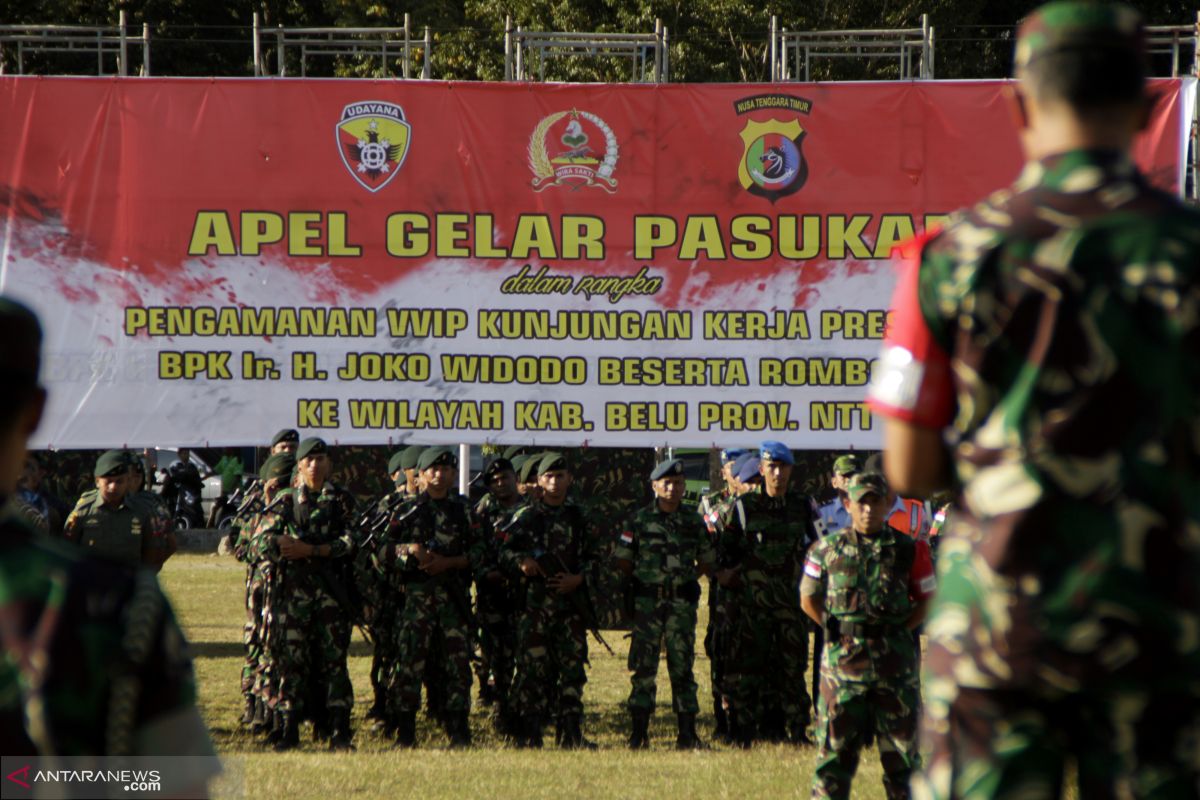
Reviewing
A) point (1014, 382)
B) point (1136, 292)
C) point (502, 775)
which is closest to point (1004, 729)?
point (1014, 382)

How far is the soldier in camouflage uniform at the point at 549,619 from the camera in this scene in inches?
368

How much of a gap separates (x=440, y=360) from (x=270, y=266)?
124 centimetres

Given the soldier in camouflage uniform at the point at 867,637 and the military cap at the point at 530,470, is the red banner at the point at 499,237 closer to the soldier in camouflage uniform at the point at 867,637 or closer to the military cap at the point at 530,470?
the military cap at the point at 530,470

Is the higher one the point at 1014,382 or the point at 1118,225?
the point at 1118,225

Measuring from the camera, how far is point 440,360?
32.0 feet

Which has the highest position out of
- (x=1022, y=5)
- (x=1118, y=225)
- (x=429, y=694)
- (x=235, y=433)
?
(x=1022, y=5)

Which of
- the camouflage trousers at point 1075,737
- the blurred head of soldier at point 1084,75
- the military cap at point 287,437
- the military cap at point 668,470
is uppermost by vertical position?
the blurred head of soldier at point 1084,75

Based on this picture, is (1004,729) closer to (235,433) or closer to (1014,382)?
(1014,382)

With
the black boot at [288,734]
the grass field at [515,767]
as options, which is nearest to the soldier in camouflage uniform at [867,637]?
the grass field at [515,767]

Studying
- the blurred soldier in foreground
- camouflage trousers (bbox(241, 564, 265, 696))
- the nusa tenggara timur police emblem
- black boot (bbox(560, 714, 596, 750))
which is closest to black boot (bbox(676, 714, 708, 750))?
black boot (bbox(560, 714, 596, 750))

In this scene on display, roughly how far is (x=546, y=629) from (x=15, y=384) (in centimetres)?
773

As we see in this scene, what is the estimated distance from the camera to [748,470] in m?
9.98

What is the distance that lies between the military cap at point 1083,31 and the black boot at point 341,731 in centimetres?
762

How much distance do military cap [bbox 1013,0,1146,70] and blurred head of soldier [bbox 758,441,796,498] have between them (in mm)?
7263
